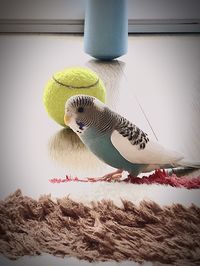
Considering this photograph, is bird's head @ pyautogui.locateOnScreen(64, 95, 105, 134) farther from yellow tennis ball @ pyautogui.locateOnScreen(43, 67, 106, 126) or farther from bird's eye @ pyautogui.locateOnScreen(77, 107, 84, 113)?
yellow tennis ball @ pyautogui.locateOnScreen(43, 67, 106, 126)

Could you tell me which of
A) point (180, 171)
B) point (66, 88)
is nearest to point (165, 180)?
point (180, 171)

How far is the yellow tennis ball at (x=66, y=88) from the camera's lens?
3.72 feet

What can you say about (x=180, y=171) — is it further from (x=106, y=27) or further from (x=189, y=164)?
(x=106, y=27)

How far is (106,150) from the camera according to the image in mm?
938

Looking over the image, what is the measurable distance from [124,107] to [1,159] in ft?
1.22

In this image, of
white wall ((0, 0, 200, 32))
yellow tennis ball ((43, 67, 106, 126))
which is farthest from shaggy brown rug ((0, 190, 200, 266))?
white wall ((0, 0, 200, 32))

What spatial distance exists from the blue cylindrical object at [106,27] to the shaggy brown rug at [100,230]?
74 centimetres

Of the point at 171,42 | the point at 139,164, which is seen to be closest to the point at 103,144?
the point at 139,164

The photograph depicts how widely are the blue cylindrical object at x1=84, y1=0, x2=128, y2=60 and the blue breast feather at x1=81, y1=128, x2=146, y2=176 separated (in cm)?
64

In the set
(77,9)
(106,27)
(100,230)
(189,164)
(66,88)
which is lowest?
(100,230)

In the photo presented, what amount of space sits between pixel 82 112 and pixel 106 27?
0.62m

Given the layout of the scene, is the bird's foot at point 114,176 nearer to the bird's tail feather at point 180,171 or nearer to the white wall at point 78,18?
the bird's tail feather at point 180,171

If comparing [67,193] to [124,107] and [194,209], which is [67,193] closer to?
[194,209]

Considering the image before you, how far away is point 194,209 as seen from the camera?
871 mm
